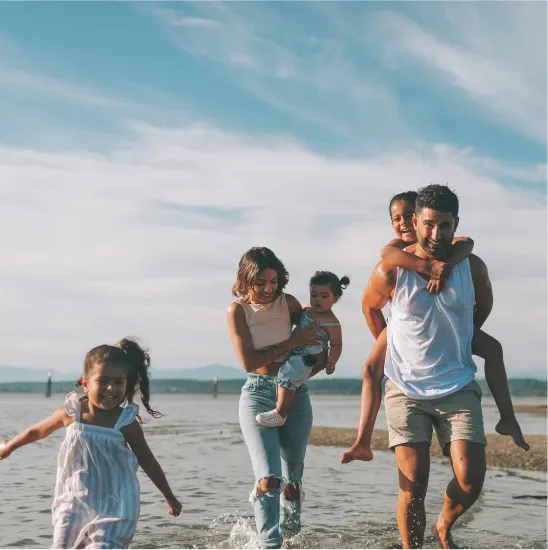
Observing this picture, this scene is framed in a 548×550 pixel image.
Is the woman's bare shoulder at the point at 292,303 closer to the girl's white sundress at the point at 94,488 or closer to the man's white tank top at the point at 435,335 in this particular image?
the man's white tank top at the point at 435,335

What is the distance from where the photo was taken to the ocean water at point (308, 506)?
8.03 m

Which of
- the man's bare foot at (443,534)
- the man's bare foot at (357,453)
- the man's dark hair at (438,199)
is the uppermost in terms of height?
the man's dark hair at (438,199)

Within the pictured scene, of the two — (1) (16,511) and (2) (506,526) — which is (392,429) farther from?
(1) (16,511)

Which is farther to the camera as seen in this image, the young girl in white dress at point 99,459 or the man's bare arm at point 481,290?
the man's bare arm at point 481,290

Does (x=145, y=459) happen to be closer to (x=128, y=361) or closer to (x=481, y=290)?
(x=128, y=361)

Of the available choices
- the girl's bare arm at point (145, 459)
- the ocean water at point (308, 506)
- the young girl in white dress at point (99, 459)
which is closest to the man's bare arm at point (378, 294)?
the young girl in white dress at point (99, 459)

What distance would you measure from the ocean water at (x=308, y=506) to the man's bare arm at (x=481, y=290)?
298 cm

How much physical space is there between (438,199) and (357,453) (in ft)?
5.58

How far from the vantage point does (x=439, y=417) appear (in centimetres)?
505

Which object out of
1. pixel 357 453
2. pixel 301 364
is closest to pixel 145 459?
pixel 357 453

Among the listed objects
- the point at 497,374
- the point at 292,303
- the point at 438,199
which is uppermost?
the point at 438,199

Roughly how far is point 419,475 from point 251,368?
1411mm

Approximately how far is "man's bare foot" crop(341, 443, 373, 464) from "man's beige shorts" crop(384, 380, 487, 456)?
7.5 inches

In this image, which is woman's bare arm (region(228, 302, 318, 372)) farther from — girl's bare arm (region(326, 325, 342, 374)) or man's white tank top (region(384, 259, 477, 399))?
man's white tank top (region(384, 259, 477, 399))
